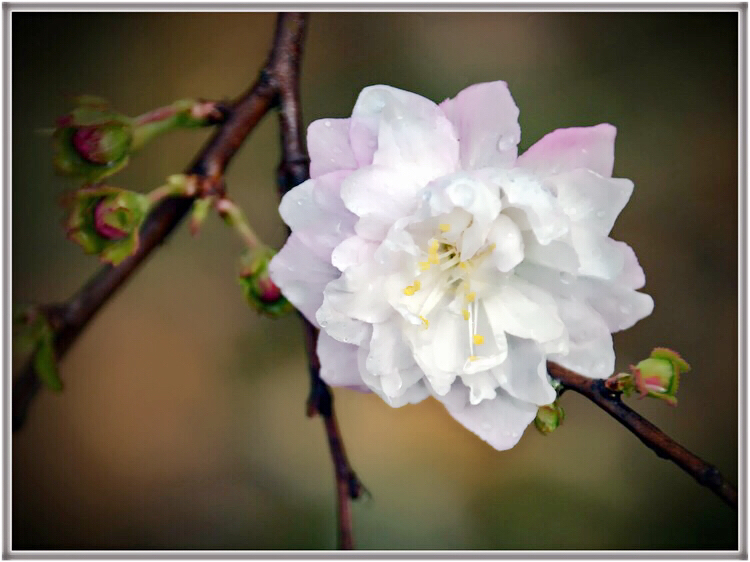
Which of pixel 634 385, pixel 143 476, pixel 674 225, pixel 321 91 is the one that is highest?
pixel 321 91

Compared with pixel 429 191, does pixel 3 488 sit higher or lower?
lower

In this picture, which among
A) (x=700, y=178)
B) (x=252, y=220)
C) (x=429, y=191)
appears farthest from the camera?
(x=252, y=220)

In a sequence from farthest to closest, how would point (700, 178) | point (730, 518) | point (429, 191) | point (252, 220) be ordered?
point (252, 220) → point (700, 178) → point (730, 518) → point (429, 191)

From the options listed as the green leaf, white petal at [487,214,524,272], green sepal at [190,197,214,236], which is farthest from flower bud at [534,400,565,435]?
the green leaf

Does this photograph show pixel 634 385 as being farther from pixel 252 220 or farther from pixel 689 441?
pixel 252 220

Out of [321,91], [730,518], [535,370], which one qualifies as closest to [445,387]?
[535,370]

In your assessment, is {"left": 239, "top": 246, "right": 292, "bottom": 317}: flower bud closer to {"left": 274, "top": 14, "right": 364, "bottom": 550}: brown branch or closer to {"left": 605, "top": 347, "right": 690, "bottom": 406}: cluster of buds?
{"left": 274, "top": 14, "right": 364, "bottom": 550}: brown branch

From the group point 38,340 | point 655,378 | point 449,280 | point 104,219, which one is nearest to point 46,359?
point 38,340
